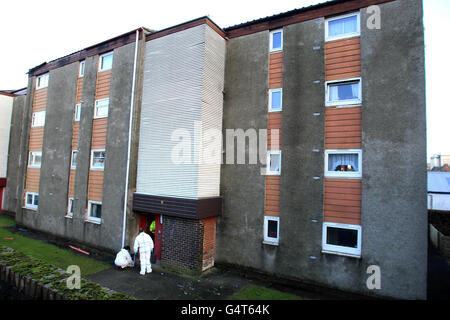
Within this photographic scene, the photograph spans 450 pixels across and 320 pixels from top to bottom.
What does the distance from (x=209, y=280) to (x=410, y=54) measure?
9783 mm

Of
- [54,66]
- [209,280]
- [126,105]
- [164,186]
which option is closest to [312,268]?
[209,280]

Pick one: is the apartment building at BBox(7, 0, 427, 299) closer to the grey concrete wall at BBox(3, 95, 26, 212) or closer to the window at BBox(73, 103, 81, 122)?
A: the window at BBox(73, 103, 81, 122)

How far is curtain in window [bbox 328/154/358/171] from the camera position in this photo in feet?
27.7

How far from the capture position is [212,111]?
10.1 m

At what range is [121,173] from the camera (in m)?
11.5

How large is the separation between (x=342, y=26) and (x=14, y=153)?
23453mm

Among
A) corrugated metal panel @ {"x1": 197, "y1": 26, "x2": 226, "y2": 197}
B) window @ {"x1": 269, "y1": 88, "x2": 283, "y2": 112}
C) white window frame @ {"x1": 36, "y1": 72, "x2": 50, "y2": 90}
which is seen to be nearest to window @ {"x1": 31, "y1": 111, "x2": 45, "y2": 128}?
white window frame @ {"x1": 36, "y1": 72, "x2": 50, "y2": 90}

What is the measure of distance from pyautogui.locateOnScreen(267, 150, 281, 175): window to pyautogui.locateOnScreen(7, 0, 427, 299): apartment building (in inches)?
2.1

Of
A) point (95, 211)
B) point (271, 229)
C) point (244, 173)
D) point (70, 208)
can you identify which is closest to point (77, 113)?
point (70, 208)

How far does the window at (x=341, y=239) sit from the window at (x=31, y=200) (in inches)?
646

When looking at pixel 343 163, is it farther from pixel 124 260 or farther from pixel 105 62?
pixel 105 62

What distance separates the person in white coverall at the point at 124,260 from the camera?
381 inches

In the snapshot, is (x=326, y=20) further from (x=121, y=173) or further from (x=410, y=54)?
(x=121, y=173)
